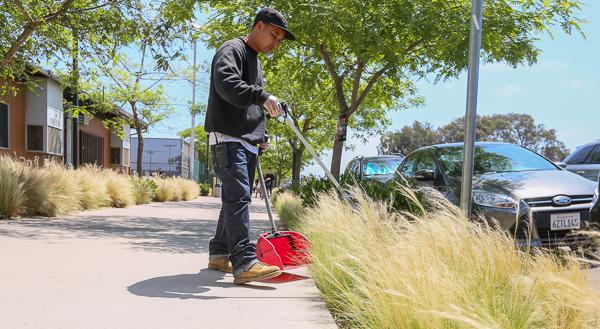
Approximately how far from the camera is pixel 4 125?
20344mm

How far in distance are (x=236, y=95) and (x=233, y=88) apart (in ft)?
0.19

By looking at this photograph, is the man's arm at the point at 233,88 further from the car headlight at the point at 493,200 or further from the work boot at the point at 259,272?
the car headlight at the point at 493,200

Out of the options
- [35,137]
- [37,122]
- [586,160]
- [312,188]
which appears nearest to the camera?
[312,188]

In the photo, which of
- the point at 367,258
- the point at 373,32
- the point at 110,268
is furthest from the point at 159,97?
the point at 367,258

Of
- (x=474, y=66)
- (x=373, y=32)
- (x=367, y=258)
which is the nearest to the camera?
(x=367, y=258)

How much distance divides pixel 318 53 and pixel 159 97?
20478mm

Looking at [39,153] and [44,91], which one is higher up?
[44,91]

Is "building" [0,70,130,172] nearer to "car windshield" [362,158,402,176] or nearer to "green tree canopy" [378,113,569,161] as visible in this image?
"car windshield" [362,158,402,176]

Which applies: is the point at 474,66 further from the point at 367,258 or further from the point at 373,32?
the point at 373,32

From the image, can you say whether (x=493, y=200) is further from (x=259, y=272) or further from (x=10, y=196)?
(x=10, y=196)

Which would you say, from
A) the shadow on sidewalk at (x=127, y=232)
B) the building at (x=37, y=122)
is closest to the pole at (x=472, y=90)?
the shadow on sidewalk at (x=127, y=232)

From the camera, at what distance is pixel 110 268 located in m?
5.24

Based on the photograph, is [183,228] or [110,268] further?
[183,228]

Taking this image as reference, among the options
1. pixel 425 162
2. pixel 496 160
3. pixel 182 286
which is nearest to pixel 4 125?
pixel 425 162
